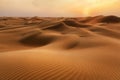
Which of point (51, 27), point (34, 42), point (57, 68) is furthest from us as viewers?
point (51, 27)

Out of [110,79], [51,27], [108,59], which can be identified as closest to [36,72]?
[110,79]

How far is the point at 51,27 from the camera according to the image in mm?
10031

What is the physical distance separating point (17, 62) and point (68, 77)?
2.66ft

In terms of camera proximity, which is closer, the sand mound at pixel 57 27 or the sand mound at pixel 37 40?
the sand mound at pixel 37 40

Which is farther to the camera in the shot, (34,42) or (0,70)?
(34,42)

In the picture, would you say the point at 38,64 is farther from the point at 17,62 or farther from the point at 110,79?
the point at 110,79

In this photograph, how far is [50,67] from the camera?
2.77 m

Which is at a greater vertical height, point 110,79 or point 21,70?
point 21,70

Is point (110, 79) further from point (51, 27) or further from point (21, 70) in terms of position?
point (51, 27)

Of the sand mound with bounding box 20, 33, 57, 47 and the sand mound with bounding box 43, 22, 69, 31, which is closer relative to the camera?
the sand mound with bounding box 20, 33, 57, 47

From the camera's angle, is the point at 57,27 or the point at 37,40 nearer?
the point at 37,40

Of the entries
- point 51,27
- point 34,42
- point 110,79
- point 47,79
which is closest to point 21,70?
point 47,79

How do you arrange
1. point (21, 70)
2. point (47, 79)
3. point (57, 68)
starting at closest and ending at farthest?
point (47, 79)
point (21, 70)
point (57, 68)

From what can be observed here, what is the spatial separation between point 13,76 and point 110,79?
4.15 feet
